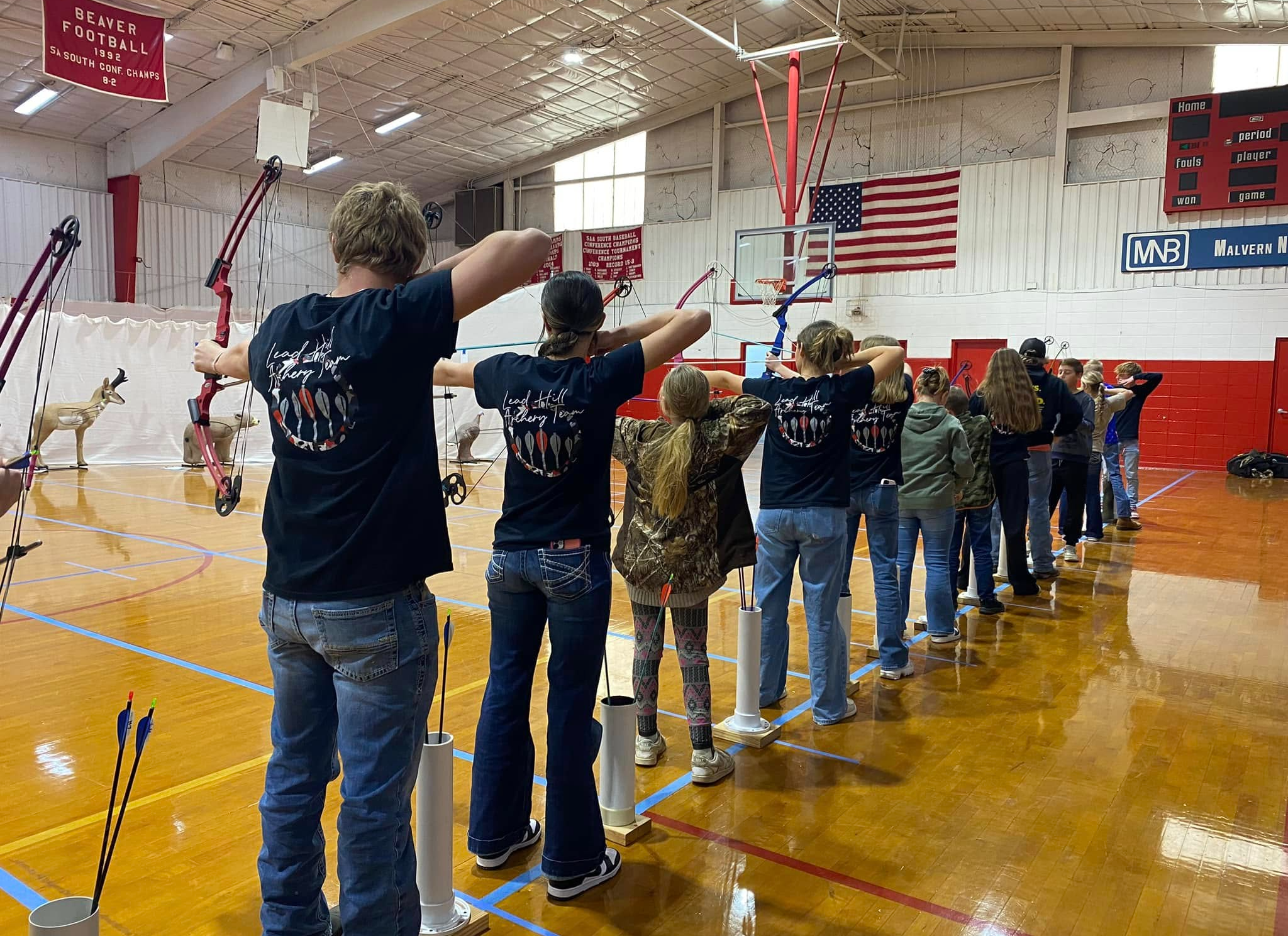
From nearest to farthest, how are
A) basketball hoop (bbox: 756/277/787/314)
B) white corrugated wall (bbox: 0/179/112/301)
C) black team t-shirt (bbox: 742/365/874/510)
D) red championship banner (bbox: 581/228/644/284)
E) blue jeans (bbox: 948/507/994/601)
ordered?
black team t-shirt (bbox: 742/365/874/510)
blue jeans (bbox: 948/507/994/601)
basketball hoop (bbox: 756/277/787/314)
white corrugated wall (bbox: 0/179/112/301)
red championship banner (bbox: 581/228/644/284)

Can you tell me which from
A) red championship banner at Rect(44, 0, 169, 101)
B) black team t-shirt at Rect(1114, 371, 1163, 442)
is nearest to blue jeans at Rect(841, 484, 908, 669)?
black team t-shirt at Rect(1114, 371, 1163, 442)

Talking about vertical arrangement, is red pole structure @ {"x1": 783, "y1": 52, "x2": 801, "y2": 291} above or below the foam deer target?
above

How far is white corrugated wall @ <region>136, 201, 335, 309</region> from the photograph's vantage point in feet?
56.4

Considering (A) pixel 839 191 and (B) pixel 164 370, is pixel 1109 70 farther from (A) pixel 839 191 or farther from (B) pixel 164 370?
(B) pixel 164 370

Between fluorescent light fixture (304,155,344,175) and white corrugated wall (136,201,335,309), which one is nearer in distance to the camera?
white corrugated wall (136,201,335,309)

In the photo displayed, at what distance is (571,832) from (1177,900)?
151 centimetres

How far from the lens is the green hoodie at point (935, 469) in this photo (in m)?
4.26

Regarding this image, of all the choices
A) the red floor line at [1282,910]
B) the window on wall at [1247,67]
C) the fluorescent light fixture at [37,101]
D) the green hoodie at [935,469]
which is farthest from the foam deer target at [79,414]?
the window on wall at [1247,67]

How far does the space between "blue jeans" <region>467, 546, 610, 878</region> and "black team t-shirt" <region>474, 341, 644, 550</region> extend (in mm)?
62

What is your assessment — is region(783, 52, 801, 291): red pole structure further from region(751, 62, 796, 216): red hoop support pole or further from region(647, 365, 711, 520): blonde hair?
region(647, 365, 711, 520): blonde hair

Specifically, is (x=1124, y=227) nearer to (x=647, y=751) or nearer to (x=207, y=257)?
(x=647, y=751)

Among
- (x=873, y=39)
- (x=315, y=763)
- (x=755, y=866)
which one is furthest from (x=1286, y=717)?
(x=873, y=39)

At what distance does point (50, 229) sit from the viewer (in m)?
14.7

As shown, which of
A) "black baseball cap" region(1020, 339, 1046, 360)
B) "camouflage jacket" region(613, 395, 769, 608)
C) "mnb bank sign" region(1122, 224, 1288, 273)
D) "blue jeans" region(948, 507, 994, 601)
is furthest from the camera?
"mnb bank sign" region(1122, 224, 1288, 273)
